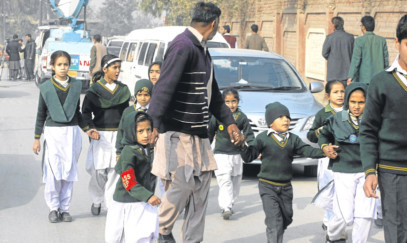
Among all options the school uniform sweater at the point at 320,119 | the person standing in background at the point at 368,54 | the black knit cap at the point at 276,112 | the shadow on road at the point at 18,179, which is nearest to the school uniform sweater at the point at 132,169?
the black knit cap at the point at 276,112

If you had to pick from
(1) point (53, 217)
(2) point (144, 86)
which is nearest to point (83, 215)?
(1) point (53, 217)

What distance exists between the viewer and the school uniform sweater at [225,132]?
8.09 meters

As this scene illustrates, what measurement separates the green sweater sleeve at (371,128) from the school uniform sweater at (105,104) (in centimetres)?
397

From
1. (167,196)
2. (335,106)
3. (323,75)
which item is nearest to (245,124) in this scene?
(335,106)

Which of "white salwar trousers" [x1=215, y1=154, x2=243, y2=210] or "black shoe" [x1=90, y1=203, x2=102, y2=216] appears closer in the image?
"white salwar trousers" [x1=215, y1=154, x2=243, y2=210]

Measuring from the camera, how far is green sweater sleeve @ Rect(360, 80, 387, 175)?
4598 mm

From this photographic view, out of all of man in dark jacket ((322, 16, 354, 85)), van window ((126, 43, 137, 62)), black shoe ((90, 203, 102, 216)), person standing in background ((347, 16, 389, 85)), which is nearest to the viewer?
black shoe ((90, 203, 102, 216))

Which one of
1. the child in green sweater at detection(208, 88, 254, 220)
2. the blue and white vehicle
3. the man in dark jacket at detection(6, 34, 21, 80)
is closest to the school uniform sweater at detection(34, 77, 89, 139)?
the child in green sweater at detection(208, 88, 254, 220)

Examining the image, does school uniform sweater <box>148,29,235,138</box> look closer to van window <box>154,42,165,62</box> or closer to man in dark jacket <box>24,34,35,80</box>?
van window <box>154,42,165,62</box>

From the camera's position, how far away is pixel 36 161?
478 inches

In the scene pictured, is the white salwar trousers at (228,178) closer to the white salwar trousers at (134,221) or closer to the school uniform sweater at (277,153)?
the school uniform sweater at (277,153)

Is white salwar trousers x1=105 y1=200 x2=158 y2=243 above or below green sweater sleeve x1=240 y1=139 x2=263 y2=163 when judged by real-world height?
below

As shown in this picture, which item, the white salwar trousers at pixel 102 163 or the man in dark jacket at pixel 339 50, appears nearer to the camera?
the white salwar trousers at pixel 102 163

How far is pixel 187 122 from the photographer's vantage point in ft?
19.1
